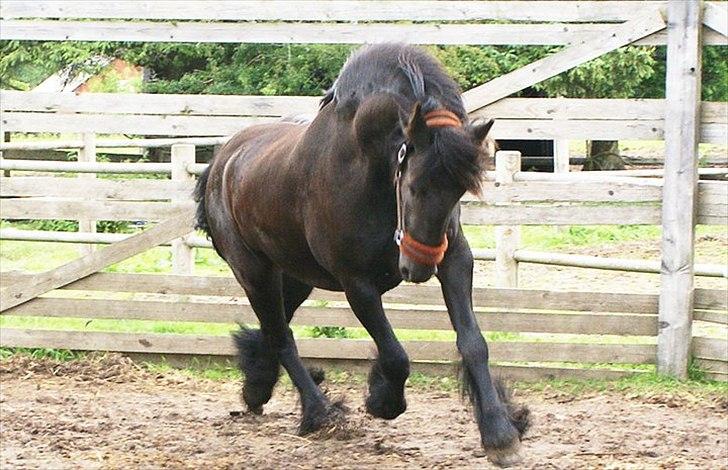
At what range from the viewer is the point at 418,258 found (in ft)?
14.7

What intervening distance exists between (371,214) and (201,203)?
7.46 feet

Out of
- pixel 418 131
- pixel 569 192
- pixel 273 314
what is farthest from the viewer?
pixel 569 192

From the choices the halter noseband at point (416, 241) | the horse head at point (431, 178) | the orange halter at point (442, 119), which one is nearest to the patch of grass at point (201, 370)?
the halter noseband at point (416, 241)

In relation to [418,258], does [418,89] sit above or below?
above

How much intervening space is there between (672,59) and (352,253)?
120 inches

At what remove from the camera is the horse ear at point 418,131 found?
4.52 metres

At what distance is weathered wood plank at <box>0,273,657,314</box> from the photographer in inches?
293

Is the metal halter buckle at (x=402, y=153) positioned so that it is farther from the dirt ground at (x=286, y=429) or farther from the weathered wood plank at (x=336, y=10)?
the weathered wood plank at (x=336, y=10)

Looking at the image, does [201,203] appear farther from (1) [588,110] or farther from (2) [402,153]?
(2) [402,153]

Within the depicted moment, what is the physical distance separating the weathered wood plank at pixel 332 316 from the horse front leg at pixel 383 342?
2238 millimetres

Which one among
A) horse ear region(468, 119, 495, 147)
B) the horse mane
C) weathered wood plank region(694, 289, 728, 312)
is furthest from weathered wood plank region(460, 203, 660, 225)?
horse ear region(468, 119, 495, 147)

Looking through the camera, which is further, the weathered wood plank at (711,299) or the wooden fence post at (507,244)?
the wooden fence post at (507,244)

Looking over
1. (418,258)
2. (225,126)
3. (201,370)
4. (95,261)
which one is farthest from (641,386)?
(95,261)

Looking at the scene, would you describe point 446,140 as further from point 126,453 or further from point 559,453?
point 126,453
